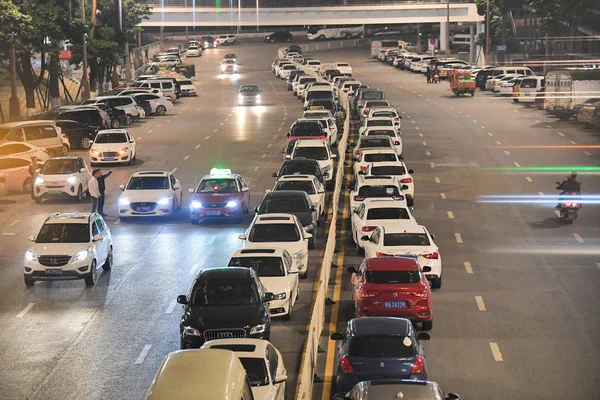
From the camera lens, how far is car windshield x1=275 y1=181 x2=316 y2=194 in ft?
113

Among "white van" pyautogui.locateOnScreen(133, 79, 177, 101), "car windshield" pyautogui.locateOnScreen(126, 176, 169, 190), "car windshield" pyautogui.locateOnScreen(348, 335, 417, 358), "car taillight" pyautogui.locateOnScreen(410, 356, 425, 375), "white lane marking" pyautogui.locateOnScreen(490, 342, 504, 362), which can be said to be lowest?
"white van" pyautogui.locateOnScreen(133, 79, 177, 101)

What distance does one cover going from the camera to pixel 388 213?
99.6 feet

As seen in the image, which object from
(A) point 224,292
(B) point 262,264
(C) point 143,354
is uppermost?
(A) point 224,292

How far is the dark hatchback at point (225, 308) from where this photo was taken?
20.3 meters

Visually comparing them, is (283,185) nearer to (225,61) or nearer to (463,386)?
(463,386)

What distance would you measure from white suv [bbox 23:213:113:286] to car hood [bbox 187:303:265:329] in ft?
21.1

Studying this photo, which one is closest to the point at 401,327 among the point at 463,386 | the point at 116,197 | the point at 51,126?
the point at 463,386

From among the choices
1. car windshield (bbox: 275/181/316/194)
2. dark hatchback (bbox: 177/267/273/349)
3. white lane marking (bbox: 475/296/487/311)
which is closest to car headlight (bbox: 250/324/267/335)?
dark hatchback (bbox: 177/267/273/349)

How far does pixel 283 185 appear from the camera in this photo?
34.7 m

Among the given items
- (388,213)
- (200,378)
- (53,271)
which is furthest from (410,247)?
(200,378)

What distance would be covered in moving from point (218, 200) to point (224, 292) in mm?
13664

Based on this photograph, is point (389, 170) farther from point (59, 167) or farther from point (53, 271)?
point (53, 271)

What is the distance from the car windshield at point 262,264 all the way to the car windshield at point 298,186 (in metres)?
10.2

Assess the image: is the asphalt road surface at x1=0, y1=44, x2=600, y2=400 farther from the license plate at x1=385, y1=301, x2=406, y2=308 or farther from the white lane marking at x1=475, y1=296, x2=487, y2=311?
the license plate at x1=385, y1=301, x2=406, y2=308
